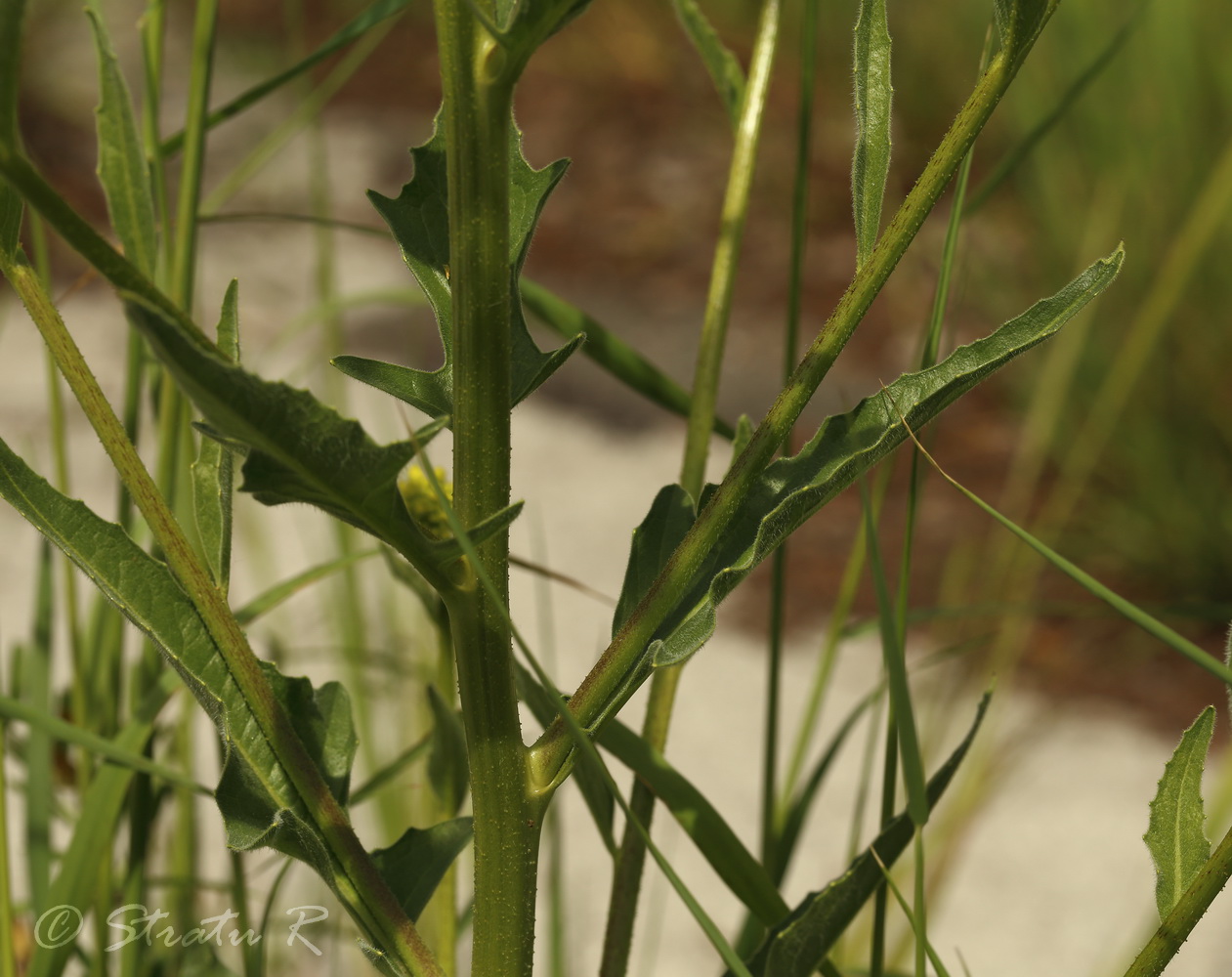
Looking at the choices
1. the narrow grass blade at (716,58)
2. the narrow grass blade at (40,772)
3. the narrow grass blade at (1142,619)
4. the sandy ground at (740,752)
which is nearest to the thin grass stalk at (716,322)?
the narrow grass blade at (716,58)

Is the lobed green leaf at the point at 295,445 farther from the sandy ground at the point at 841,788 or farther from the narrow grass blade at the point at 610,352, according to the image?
the sandy ground at the point at 841,788

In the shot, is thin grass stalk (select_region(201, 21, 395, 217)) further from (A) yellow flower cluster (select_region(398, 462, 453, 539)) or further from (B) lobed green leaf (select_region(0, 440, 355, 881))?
(B) lobed green leaf (select_region(0, 440, 355, 881))

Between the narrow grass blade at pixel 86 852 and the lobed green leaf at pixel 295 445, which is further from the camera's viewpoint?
the narrow grass blade at pixel 86 852

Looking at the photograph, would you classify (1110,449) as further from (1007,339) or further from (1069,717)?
(1007,339)

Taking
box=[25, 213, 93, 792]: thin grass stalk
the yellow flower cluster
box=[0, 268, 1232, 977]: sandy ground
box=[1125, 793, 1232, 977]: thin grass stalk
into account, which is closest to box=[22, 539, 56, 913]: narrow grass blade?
box=[25, 213, 93, 792]: thin grass stalk

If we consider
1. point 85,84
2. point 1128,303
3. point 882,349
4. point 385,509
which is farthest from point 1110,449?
point 85,84

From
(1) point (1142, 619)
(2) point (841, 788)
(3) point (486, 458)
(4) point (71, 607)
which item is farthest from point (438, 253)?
(2) point (841, 788)

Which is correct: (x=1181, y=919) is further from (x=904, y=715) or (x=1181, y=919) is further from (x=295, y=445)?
(x=295, y=445)
